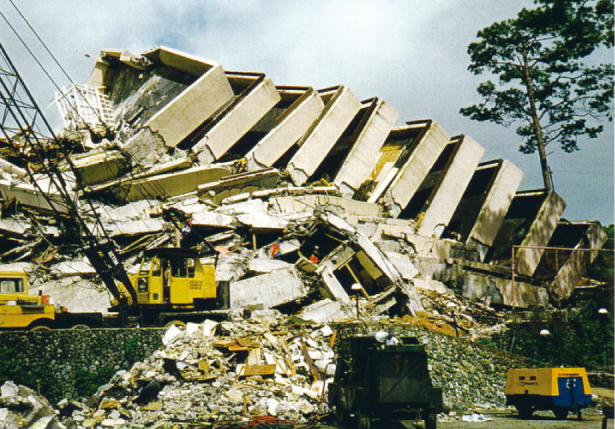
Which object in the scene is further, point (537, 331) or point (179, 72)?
point (179, 72)

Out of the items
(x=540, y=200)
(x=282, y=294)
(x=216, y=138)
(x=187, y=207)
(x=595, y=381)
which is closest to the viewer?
(x=595, y=381)

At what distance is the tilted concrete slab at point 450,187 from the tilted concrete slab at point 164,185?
337 inches

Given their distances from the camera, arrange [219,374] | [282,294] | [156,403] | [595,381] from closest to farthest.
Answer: [156,403], [219,374], [595,381], [282,294]

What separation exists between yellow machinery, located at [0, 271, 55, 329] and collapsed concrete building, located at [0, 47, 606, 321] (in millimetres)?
3619

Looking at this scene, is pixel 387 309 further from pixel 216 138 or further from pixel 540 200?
pixel 540 200

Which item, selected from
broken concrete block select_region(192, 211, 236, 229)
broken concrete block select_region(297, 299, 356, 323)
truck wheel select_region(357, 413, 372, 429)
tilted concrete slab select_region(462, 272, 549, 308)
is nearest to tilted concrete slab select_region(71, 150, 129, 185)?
broken concrete block select_region(192, 211, 236, 229)

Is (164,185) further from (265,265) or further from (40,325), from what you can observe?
(40,325)

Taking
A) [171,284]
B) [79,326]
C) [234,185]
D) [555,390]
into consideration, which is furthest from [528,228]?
[79,326]

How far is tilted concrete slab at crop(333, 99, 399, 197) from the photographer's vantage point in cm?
2409

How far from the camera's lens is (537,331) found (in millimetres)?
16781

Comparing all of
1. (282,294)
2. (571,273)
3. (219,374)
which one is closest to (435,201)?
(571,273)

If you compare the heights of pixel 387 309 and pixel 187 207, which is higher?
pixel 187 207

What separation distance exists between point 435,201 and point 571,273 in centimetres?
606

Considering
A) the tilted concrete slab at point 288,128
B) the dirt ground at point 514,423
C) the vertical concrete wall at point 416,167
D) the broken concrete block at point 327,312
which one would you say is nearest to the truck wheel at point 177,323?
the broken concrete block at point 327,312
